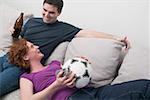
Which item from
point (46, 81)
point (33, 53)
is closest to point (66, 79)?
point (46, 81)

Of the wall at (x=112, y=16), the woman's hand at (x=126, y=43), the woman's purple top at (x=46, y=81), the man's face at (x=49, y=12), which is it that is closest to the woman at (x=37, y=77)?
the woman's purple top at (x=46, y=81)

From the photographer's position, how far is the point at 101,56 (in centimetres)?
191

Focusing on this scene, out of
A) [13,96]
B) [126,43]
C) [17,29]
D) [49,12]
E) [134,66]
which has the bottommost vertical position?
[13,96]

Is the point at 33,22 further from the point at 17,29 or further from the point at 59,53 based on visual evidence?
the point at 59,53

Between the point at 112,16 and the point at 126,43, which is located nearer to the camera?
the point at 126,43

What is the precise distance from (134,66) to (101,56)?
23 centimetres

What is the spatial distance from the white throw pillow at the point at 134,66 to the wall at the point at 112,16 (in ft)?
1.41

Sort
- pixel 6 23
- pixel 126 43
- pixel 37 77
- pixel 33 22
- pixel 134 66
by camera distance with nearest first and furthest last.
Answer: pixel 37 77 < pixel 134 66 < pixel 126 43 < pixel 33 22 < pixel 6 23

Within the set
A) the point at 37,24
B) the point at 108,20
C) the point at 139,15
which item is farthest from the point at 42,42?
the point at 139,15

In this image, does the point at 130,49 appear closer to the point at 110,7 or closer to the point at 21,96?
the point at 110,7

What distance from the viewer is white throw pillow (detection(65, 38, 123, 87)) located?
6.17 ft

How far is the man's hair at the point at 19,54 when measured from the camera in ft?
6.02

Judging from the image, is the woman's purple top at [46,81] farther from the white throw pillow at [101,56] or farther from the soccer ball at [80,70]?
the white throw pillow at [101,56]

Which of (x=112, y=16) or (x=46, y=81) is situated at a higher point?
(x=112, y=16)
